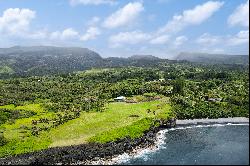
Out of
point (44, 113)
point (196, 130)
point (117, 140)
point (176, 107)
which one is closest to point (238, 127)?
point (196, 130)

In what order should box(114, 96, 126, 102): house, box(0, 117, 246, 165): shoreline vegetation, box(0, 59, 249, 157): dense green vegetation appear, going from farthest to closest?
box(114, 96, 126, 102): house, box(0, 59, 249, 157): dense green vegetation, box(0, 117, 246, 165): shoreline vegetation

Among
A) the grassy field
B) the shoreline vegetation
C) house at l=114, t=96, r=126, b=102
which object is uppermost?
house at l=114, t=96, r=126, b=102

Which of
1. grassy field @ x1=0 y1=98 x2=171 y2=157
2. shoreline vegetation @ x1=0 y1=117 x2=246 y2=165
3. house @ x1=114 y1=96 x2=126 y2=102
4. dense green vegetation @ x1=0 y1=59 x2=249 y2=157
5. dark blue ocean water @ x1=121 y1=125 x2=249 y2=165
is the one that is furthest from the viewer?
house @ x1=114 y1=96 x2=126 y2=102

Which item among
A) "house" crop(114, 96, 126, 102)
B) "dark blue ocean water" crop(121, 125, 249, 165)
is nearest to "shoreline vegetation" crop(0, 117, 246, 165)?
"dark blue ocean water" crop(121, 125, 249, 165)

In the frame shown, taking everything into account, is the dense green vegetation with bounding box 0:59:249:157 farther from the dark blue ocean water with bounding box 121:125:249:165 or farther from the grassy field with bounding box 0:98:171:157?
the dark blue ocean water with bounding box 121:125:249:165

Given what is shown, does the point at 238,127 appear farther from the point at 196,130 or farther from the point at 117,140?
the point at 117,140

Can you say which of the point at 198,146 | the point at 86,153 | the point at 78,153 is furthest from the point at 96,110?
the point at 198,146

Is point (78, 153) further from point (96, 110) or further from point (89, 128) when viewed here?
point (96, 110)

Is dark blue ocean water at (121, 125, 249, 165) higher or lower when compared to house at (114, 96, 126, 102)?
lower
